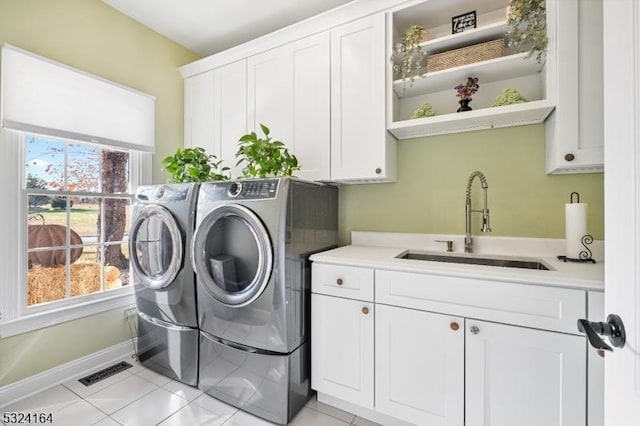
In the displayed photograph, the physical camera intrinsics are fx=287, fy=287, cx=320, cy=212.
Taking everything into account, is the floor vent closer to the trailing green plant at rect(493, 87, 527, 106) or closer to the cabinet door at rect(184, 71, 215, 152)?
the cabinet door at rect(184, 71, 215, 152)

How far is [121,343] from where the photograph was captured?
2.34 meters

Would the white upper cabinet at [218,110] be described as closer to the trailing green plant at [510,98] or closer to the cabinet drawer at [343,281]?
the cabinet drawer at [343,281]

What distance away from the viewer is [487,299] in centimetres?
130

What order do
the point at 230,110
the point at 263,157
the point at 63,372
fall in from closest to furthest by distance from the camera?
the point at 263,157 → the point at 63,372 → the point at 230,110

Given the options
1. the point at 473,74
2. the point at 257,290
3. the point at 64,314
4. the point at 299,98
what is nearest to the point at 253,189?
A: the point at 257,290

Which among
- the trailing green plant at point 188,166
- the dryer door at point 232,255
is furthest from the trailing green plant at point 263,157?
the trailing green plant at point 188,166

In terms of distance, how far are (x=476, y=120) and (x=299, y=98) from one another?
4.01ft

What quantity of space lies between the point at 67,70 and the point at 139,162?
784 millimetres

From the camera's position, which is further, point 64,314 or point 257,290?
point 64,314

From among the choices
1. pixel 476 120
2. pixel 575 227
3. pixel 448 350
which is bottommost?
pixel 448 350

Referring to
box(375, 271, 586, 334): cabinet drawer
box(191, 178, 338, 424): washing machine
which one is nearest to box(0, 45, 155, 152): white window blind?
box(191, 178, 338, 424): washing machine

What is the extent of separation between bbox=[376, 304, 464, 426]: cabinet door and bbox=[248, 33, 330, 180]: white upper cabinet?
1.09m

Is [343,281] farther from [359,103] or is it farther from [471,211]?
[359,103]

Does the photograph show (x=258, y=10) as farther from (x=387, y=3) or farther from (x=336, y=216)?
(x=336, y=216)
